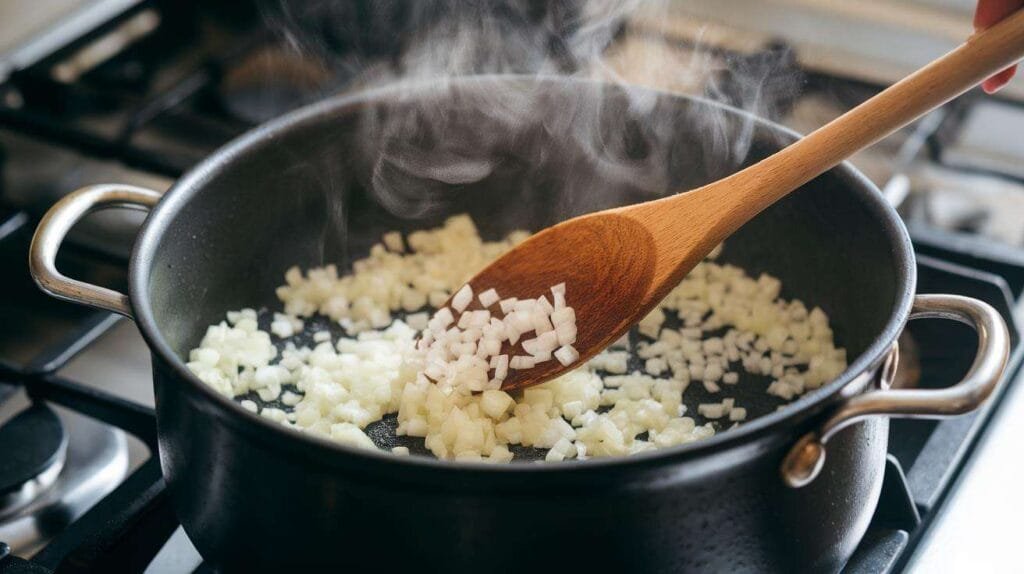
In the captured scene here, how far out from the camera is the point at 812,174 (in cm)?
91

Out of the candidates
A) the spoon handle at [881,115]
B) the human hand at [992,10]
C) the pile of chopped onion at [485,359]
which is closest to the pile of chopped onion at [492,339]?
the pile of chopped onion at [485,359]

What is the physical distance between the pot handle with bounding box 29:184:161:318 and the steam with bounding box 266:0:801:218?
335 millimetres

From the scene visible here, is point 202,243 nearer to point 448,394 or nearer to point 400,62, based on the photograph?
point 448,394

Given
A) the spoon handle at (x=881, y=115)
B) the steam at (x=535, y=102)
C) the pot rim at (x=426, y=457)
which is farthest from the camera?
the steam at (x=535, y=102)

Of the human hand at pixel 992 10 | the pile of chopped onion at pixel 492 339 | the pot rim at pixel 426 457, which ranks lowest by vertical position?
the pile of chopped onion at pixel 492 339

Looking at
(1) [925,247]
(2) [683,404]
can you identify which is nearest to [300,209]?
(2) [683,404]

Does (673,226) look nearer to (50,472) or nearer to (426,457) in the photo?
(426,457)

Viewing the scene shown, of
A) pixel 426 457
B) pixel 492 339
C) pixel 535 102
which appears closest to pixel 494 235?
pixel 535 102

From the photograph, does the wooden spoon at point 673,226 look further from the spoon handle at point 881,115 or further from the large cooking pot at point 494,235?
the large cooking pot at point 494,235

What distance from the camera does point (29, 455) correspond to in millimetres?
1024

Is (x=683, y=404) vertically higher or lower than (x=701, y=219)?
lower

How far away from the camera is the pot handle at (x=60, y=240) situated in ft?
2.76

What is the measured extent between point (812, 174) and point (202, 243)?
61 centimetres

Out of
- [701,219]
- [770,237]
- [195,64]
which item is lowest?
[195,64]
